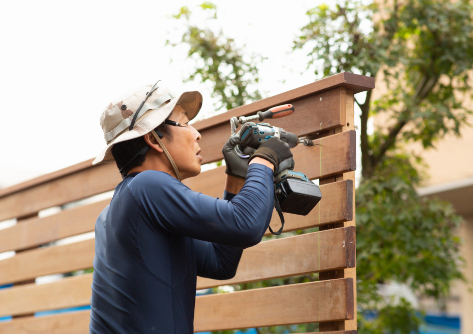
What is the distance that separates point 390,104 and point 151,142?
331 centimetres

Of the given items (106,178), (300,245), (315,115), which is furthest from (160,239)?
(106,178)

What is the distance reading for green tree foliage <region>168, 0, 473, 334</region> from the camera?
12.6 feet

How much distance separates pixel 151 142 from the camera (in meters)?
1.74

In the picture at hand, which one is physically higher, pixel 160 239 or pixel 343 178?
pixel 343 178

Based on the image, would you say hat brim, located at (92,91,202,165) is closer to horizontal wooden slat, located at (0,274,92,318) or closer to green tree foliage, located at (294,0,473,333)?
horizontal wooden slat, located at (0,274,92,318)

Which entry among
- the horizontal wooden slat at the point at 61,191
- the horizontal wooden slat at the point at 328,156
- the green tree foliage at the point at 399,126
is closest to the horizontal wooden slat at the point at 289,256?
the horizontal wooden slat at the point at 328,156

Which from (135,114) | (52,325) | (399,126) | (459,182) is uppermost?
(459,182)

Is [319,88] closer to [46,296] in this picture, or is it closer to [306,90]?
[306,90]

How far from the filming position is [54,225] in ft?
11.4

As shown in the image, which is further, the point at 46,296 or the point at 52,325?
the point at 46,296

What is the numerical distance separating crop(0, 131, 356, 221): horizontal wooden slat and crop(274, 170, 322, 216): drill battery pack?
1.23 ft

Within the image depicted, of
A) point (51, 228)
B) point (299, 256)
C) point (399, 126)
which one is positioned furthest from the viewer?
point (399, 126)

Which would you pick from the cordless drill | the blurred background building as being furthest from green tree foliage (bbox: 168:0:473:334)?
the blurred background building

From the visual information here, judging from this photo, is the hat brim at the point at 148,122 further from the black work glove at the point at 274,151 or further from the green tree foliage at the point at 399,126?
the green tree foliage at the point at 399,126
